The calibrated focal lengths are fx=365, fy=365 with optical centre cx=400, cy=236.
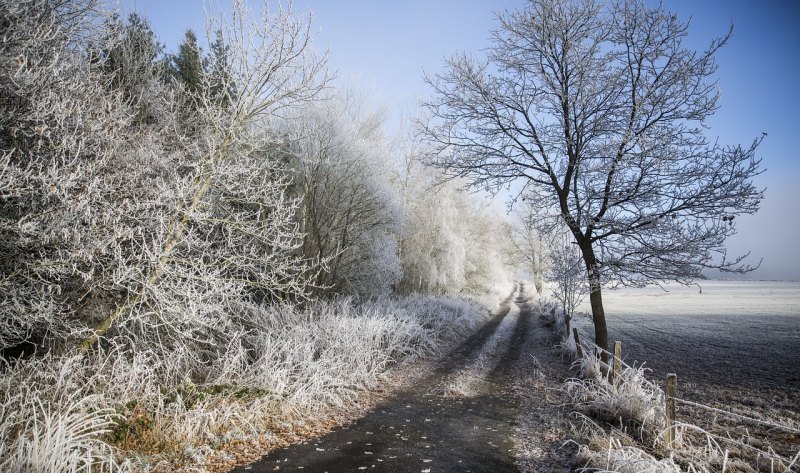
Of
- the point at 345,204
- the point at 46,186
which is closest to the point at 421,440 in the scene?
the point at 46,186

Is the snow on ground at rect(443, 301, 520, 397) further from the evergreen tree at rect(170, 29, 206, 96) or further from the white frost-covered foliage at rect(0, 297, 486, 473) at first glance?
the evergreen tree at rect(170, 29, 206, 96)

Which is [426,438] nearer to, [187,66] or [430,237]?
[187,66]

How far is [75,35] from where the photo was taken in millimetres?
6199

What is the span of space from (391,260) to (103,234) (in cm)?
1075

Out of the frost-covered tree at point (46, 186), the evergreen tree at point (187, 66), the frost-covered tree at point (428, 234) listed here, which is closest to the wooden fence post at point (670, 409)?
the frost-covered tree at point (46, 186)

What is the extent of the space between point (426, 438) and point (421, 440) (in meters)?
0.11

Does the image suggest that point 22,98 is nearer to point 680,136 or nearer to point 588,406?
point 588,406

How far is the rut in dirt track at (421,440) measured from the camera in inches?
177

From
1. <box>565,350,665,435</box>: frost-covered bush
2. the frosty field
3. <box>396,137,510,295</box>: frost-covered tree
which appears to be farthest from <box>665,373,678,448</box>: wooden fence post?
<box>396,137,510,295</box>: frost-covered tree

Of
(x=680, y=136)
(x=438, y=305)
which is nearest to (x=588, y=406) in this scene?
(x=680, y=136)

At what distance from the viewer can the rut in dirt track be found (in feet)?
14.8

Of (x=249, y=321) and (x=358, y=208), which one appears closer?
(x=249, y=321)

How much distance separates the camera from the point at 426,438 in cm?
539

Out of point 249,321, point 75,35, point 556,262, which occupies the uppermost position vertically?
point 75,35
